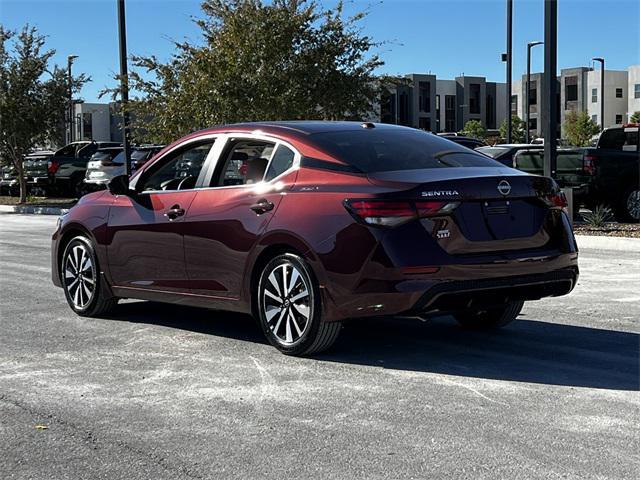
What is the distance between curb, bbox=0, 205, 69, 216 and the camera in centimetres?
2733

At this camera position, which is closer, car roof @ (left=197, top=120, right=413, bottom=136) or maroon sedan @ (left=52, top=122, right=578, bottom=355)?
maroon sedan @ (left=52, top=122, right=578, bottom=355)

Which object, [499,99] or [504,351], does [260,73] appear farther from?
[499,99]

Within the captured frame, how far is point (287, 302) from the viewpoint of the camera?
6.66m

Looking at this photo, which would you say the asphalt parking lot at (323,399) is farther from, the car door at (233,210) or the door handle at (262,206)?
the door handle at (262,206)

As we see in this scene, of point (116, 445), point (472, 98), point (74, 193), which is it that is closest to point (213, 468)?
point (116, 445)

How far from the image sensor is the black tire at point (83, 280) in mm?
8438

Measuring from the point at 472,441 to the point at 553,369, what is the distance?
1.71 metres

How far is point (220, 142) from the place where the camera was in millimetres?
7531

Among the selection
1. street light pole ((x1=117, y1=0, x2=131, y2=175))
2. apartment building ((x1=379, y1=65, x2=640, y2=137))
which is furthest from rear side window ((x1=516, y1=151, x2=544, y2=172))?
apartment building ((x1=379, y1=65, x2=640, y2=137))

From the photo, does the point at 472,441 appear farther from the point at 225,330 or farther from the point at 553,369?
the point at 225,330

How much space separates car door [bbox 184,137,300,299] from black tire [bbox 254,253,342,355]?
266mm

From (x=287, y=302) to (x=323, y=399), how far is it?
120 cm

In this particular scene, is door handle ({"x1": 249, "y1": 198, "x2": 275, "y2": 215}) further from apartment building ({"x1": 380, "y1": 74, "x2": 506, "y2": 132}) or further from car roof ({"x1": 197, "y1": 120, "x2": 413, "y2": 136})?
apartment building ({"x1": 380, "y1": 74, "x2": 506, "y2": 132})

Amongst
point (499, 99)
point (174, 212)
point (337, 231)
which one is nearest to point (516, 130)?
point (499, 99)
